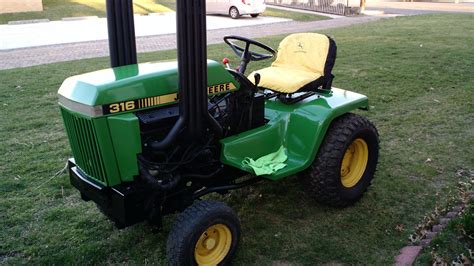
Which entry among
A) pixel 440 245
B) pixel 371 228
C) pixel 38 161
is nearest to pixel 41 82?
pixel 38 161

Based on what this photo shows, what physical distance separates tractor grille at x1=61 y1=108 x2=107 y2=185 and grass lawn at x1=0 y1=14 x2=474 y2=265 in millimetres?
620

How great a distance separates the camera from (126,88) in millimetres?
2709

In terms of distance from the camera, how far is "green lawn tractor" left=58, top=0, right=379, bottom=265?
268 centimetres

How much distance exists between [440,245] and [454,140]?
2310 mm

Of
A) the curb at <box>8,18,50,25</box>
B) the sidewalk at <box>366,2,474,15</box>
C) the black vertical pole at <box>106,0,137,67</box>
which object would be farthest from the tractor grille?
the sidewalk at <box>366,2,474,15</box>

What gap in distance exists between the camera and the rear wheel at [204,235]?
2682 mm

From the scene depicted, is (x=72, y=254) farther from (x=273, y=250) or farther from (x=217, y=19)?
(x=217, y=19)

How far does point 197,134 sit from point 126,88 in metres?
0.52

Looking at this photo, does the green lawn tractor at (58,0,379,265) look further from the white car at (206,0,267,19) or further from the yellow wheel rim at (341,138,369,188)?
the white car at (206,0,267,19)

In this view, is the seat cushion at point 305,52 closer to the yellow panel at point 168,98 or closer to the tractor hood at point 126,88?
the tractor hood at point 126,88

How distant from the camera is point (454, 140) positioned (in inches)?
197

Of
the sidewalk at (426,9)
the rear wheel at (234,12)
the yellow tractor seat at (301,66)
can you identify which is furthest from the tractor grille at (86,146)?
the sidewalk at (426,9)

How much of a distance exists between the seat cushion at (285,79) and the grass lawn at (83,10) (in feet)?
50.7

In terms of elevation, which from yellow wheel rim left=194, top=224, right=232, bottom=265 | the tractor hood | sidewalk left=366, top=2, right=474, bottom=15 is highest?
the tractor hood
